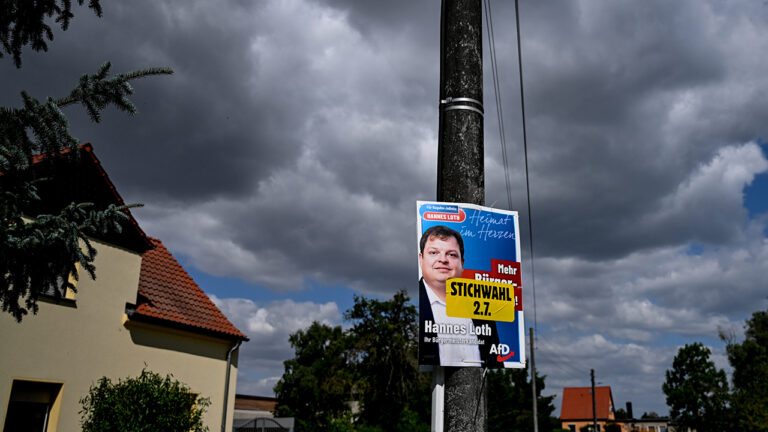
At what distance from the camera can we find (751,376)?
5831cm

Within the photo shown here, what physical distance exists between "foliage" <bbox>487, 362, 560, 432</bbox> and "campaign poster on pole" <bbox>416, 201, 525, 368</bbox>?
5428 centimetres

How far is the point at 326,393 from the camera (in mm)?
46188

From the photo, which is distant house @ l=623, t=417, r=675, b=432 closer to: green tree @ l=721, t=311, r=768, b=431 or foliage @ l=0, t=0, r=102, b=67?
green tree @ l=721, t=311, r=768, b=431

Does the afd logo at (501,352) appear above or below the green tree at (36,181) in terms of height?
below

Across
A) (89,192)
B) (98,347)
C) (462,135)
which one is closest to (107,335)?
(98,347)

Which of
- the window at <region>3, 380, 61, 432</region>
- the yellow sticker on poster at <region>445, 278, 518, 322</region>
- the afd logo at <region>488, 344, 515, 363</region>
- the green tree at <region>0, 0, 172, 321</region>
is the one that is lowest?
the window at <region>3, 380, 61, 432</region>

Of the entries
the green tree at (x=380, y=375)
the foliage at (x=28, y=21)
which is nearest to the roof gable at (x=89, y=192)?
the foliage at (x=28, y=21)

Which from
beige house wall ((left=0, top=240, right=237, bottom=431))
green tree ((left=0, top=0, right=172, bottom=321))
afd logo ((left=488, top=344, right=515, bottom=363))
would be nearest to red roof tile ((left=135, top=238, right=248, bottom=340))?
beige house wall ((left=0, top=240, right=237, bottom=431))

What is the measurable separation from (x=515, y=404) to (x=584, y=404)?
37114 millimetres

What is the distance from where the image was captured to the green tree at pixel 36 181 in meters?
5.36

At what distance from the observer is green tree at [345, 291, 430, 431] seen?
4344cm

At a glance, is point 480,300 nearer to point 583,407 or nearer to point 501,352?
point 501,352

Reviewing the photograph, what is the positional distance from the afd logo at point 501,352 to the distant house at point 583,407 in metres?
89.2

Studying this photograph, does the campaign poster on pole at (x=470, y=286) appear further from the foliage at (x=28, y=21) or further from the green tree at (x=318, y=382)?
the green tree at (x=318, y=382)
